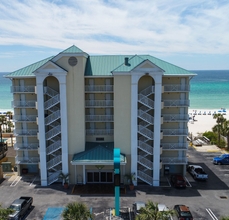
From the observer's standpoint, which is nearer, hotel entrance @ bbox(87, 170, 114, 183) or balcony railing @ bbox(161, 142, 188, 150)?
hotel entrance @ bbox(87, 170, 114, 183)

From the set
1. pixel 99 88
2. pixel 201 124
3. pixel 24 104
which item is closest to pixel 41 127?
pixel 24 104

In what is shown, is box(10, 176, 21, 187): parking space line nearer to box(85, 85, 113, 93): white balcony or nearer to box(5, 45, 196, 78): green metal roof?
box(5, 45, 196, 78): green metal roof

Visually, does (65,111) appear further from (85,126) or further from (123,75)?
(123,75)

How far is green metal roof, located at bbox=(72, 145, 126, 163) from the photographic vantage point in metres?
33.8

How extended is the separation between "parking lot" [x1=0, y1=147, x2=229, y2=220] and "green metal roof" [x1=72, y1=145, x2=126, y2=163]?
4.25m

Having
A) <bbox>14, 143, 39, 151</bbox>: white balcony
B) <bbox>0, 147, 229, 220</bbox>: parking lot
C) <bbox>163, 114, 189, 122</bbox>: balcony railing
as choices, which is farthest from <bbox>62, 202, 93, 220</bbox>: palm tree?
<bbox>163, 114, 189, 122</bbox>: balcony railing

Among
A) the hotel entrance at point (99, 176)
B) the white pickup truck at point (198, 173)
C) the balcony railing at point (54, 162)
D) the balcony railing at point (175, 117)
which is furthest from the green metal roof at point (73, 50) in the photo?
the white pickup truck at point (198, 173)

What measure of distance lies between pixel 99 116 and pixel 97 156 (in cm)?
560

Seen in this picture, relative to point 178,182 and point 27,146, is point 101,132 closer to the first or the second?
point 27,146

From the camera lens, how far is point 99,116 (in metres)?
36.5

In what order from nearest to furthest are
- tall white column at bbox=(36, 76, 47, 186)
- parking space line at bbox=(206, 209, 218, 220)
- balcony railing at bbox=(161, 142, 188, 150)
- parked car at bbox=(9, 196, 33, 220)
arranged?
1. parked car at bbox=(9, 196, 33, 220)
2. parking space line at bbox=(206, 209, 218, 220)
3. tall white column at bbox=(36, 76, 47, 186)
4. balcony railing at bbox=(161, 142, 188, 150)

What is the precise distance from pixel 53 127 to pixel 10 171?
1108 cm

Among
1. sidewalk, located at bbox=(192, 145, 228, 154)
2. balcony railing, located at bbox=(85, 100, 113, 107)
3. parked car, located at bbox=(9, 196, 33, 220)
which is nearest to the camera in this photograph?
parked car, located at bbox=(9, 196, 33, 220)

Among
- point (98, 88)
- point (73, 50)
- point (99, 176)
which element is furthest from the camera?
point (99, 176)
